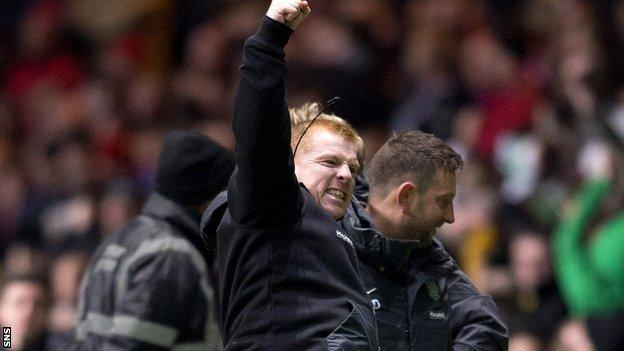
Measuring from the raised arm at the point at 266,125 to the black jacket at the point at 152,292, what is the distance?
189cm

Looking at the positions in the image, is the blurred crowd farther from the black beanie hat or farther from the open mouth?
the open mouth

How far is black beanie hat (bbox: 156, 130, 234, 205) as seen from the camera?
19.3ft

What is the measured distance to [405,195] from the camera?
4.38 m

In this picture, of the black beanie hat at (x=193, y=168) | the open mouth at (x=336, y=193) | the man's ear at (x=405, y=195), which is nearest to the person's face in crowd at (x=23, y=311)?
the black beanie hat at (x=193, y=168)

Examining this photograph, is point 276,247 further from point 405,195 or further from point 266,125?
point 405,195

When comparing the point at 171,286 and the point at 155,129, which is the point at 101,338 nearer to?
the point at 171,286

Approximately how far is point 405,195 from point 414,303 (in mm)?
335

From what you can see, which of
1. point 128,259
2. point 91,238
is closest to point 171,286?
point 128,259

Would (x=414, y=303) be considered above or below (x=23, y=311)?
above

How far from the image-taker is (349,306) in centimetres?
394

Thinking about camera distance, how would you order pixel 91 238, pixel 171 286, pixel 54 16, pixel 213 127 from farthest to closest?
pixel 54 16
pixel 213 127
pixel 91 238
pixel 171 286

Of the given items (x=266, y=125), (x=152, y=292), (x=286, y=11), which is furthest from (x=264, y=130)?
(x=152, y=292)

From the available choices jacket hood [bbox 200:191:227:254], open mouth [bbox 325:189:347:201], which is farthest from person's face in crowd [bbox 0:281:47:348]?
open mouth [bbox 325:189:347:201]

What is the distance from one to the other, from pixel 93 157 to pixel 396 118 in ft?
8.44
